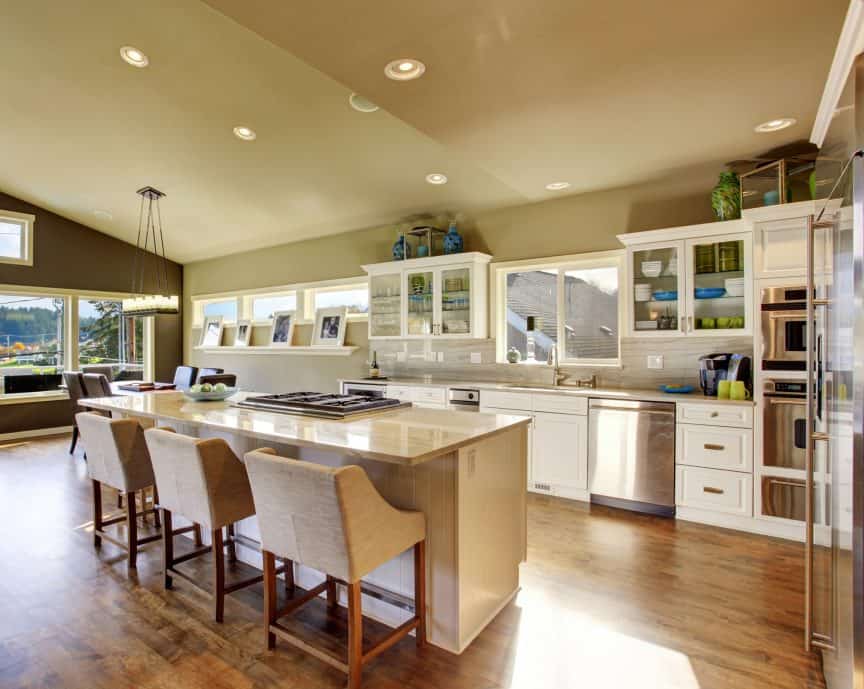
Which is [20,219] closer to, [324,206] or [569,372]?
[324,206]

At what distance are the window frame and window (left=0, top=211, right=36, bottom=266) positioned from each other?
628cm

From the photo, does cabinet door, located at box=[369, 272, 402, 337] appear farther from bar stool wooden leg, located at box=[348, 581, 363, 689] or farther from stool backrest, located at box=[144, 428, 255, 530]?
bar stool wooden leg, located at box=[348, 581, 363, 689]

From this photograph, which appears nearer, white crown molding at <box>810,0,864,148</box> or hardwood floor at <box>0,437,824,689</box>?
white crown molding at <box>810,0,864,148</box>

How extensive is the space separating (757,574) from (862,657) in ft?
5.53

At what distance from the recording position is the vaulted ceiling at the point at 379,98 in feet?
6.49

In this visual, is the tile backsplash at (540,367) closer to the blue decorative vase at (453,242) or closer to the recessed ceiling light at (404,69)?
the blue decorative vase at (453,242)

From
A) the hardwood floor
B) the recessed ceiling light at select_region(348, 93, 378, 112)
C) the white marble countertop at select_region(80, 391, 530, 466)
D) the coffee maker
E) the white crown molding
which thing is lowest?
the hardwood floor

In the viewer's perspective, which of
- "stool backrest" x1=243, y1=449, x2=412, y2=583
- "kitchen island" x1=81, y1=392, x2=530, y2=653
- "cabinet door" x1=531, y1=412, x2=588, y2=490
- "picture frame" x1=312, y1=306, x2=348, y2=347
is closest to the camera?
"stool backrest" x1=243, y1=449, x2=412, y2=583

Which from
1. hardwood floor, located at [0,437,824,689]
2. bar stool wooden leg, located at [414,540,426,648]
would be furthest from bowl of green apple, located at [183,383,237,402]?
bar stool wooden leg, located at [414,540,426,648]

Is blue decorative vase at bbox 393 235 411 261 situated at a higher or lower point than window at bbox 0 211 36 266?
lower

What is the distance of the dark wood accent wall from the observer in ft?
20.9

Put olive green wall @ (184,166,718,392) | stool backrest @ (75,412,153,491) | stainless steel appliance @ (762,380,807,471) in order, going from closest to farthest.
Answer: stool backrest @ (75,412,153,491) → stainless steel appliance @ (762,380,807,471) → olive green wall @ (184,166,718,392)

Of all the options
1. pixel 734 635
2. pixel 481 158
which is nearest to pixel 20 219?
pixel 481 158

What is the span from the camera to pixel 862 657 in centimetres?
124
